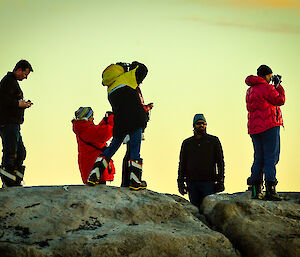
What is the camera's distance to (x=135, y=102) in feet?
28.9

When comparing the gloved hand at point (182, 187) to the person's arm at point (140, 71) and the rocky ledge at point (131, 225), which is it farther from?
the person's arm at point (140, 71)

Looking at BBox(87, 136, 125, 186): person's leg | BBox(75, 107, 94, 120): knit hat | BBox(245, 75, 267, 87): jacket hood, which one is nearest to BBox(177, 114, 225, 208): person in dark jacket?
BBox(245, 75, 267, 87): jacket hood

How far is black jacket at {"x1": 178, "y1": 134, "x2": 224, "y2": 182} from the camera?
1028 cm

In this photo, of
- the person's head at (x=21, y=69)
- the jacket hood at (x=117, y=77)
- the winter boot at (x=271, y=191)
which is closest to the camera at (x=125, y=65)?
the jacket hood at (x=117, y=77)

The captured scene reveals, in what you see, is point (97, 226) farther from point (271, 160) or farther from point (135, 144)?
point (271, 160)

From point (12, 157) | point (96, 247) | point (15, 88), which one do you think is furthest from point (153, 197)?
point (15, 88)

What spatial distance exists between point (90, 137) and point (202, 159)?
2.48m

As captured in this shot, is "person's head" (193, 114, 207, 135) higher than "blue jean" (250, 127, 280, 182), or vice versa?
"person's head" (193, 114, 207, 135)

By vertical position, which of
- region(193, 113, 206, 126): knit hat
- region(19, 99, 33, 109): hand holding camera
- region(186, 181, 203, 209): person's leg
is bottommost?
region(186, 181, 203, 209): person's leg

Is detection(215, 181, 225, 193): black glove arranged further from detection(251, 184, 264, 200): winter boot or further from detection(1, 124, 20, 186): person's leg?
detection(1, 124, 20, 186): person's leg

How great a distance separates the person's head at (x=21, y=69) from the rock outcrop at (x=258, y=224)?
4257mm

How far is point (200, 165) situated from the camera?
10312mm

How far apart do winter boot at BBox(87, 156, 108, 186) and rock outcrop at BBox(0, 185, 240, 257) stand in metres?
0.19

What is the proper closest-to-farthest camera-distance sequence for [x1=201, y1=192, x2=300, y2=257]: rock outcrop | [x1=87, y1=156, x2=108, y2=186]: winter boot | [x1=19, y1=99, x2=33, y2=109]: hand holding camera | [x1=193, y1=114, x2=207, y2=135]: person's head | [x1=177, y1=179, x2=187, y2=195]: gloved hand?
[x1=201, y1=192, x2=300, y2=257]: rock outcrop < [x1=87, y1=156, x2=108, y2=186]: winter boot < [x1=19, y1=99, x2=33, y2=109]: hand holding camera < [x1=177, y1=179, x2=187, y2=195]: gloved hand < [x1=193, y1=114, x2=207, y2=135]: person's head
